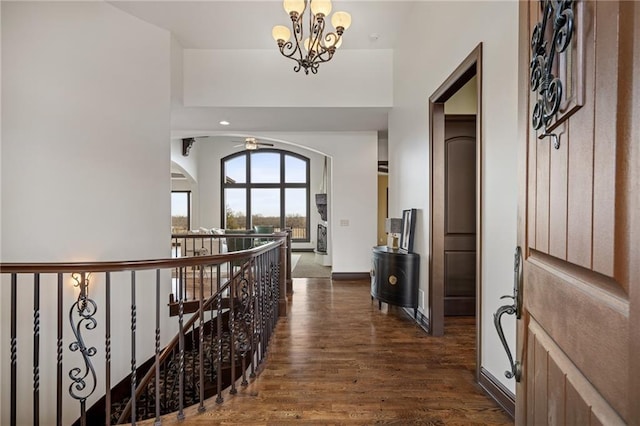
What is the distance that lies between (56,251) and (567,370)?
160 inches

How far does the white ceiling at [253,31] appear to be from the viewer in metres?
3.63

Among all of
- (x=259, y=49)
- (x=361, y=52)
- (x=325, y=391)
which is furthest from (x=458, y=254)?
(x=259, y=49)

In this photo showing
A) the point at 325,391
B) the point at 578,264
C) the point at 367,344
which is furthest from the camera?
the point at 367,344

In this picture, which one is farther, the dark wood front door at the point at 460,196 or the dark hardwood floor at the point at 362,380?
the dark wood front door at the point at 460,196

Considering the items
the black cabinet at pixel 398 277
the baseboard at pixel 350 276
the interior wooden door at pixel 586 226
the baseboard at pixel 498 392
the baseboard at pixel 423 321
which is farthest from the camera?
the baseboard at pixel 350 276

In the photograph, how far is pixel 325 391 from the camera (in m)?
2.25

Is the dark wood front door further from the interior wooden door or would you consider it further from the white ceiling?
the interior wooden door

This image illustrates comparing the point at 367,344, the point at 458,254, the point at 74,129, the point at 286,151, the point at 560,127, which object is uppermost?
the point at 286,151

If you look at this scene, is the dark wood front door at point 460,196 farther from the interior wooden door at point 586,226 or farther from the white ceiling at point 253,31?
the interior wooden door at point 586,226

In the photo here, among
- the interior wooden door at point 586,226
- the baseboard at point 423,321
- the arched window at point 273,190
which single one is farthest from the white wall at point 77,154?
the arched window at point 273,190

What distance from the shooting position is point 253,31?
162 inches

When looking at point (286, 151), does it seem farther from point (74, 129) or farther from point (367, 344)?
point (367, 344)

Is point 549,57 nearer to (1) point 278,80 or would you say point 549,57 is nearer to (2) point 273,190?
(1) point 278,80

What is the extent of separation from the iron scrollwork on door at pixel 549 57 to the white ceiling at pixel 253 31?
337 cm
